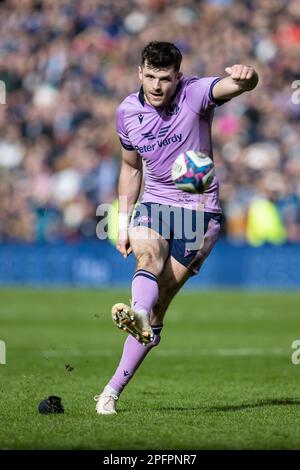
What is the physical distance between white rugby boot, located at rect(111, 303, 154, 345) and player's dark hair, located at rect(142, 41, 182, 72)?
1785mm

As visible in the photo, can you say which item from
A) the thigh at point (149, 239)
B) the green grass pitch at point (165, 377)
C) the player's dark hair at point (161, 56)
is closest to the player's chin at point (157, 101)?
the player's dark hair at point (161, 56)

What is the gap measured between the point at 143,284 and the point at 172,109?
4.46 feet

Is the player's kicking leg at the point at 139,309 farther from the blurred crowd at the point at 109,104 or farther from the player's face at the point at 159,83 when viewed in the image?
the blurred crowd at the point at 109,104

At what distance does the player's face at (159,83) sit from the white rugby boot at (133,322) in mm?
1601

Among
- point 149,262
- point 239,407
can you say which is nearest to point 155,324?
point 149,262

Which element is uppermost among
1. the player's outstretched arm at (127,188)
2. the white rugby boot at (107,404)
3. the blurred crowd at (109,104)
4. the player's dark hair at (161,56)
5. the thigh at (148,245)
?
the blurred crowd at (109,104)

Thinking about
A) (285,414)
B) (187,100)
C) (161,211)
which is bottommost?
(285,414)

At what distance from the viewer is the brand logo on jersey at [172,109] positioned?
840 centimetres

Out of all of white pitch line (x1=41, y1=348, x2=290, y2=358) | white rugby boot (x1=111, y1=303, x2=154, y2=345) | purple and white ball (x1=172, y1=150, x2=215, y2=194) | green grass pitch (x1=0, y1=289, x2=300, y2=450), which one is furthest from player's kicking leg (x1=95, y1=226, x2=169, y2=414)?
white pitch line (x1=41, y1=348, x2=290, y2=358)

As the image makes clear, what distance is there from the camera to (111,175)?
2530cm

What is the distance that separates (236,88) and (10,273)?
18419 mm

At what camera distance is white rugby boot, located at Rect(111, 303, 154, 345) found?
759cm

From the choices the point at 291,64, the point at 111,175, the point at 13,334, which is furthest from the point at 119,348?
the point at 291,64

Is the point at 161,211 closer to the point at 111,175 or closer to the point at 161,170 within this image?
the point at 161,170
